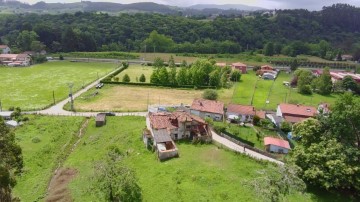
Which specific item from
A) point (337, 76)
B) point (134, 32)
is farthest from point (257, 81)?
point (134, 32)

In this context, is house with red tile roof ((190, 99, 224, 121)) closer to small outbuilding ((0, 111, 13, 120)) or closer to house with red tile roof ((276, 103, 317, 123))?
house with red tile roof ((276, 103, 317, 123))

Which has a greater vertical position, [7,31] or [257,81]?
[7,31]

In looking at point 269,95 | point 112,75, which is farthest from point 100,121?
point 269,95

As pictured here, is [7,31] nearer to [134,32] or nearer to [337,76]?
[134,32]

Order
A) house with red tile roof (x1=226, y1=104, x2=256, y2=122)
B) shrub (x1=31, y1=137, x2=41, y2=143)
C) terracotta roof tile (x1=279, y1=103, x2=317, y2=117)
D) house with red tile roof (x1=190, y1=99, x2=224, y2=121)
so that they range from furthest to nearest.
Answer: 1. terracotta roof tile (x1=279, y1=103, x2=317, y2=117)
2. house with red tile roof (x1=190, y1=99, x2=224, y2=121)
3. house with red tile roof (x1=226, y1=104, x2=256, y2=122)
4. shrub (x1=31, y1=137, x2=41, y2=143)

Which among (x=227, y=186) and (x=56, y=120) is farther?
(x=56, y=120)

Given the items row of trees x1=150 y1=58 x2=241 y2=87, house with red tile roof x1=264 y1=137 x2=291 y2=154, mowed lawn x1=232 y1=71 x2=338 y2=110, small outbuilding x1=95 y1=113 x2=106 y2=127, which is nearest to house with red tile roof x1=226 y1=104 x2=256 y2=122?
mowed lawn x1=232 y1=71 x2=338 y2=110

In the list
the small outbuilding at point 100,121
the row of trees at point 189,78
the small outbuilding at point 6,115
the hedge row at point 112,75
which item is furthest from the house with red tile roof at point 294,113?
the small outbuilding at point 6,115
